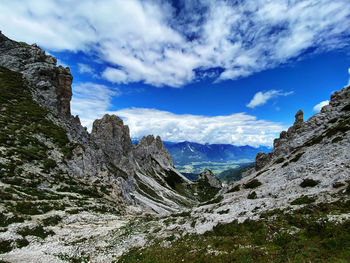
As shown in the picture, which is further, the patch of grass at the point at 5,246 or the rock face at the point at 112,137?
the rock face at the point at 112,137

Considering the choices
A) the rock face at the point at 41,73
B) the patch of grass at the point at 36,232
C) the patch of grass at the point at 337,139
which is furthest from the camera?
the rock face at the point at 41,73

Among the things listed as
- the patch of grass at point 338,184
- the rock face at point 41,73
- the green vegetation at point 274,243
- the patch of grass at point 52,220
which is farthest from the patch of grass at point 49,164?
A: the patch of grass at point 338,184

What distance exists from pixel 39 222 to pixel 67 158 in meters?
26.1

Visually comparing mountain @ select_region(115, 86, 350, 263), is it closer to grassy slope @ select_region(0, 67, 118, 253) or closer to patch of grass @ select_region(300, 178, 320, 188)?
patch of grass @ select_region(300, 178, 320, 188)

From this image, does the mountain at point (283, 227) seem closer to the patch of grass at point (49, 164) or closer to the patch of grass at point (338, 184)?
the patch of grass at point (338, 184)

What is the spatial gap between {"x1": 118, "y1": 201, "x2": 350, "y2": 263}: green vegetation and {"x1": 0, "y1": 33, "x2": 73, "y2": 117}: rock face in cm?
7892

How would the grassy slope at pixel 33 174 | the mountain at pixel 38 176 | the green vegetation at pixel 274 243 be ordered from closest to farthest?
1. the green vegetation at pixel 274 243
2. the mountain at pixel 38 176
3. the grassy slope at pixel 33 174

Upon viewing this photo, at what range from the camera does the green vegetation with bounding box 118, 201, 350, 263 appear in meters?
11.4

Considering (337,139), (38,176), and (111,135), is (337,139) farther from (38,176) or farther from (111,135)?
(111,135)

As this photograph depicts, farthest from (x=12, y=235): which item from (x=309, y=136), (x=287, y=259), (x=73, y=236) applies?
(x=309, y=136)

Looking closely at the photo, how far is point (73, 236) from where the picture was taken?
80.3 ft

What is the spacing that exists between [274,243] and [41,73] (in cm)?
11104

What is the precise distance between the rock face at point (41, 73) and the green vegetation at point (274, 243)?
78918mm

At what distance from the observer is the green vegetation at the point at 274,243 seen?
11417 millimetres
